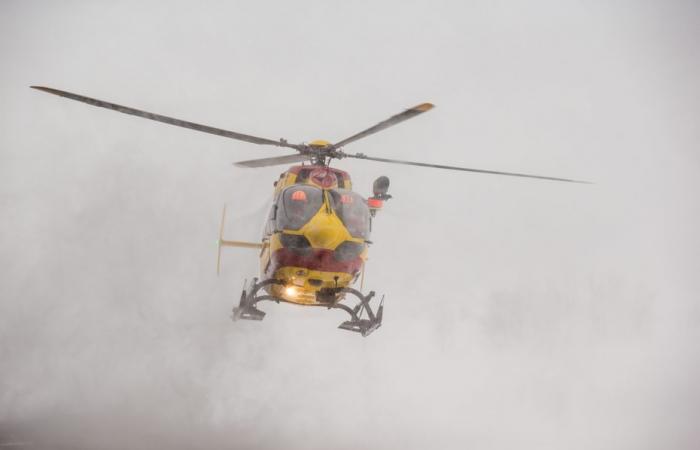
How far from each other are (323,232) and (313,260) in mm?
640

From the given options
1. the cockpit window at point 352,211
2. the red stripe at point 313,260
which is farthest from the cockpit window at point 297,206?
the red stripe at point 313,260

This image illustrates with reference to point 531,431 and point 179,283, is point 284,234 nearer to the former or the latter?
point 179,283

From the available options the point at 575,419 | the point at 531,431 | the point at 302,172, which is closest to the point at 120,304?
the point at 302,172

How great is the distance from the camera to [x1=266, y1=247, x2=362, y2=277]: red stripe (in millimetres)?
10203

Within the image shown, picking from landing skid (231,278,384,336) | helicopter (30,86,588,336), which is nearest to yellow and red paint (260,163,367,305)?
helicopter (30,86,588,336)

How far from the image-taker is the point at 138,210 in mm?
26969

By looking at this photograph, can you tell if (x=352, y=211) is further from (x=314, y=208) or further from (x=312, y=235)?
(x=312, y=235)

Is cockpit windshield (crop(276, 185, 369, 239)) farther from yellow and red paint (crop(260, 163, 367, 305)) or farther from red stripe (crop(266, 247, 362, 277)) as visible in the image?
red stripe (crop(266, 247, 362, 277))

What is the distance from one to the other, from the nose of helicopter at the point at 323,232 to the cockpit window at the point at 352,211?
34 centimetres

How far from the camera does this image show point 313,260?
10.2m

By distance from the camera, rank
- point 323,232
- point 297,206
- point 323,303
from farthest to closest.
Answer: point 323,303 < point 297,206 < point 323,232

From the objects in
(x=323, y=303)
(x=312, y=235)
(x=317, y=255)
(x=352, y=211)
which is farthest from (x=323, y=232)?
(x=323, y=303)

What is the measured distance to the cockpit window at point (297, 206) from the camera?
33.7 feet

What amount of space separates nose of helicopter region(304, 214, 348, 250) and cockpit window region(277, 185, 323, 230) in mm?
192
